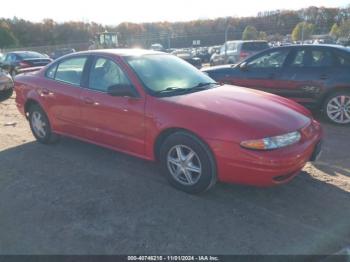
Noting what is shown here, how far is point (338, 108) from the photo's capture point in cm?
691

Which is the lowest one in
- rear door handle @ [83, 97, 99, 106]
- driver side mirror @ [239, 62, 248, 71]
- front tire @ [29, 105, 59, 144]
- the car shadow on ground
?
the car shadow on ground

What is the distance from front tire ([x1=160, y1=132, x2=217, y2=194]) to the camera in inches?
150

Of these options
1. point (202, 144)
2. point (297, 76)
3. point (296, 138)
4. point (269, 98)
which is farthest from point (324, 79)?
point (202, 144)

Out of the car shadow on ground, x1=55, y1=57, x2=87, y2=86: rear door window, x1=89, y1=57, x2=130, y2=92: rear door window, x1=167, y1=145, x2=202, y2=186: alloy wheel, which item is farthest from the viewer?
x1=55, y1=57, x2=87, y2=86: rear door window

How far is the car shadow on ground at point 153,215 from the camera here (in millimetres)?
3176

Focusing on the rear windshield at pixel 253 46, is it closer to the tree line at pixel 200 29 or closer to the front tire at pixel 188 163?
the front tire at pixel 188 163

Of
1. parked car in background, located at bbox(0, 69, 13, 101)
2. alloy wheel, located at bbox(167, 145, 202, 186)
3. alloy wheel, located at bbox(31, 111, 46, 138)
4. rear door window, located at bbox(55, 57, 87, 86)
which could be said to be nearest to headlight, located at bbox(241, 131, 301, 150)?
alloy wheel, located at bbox(167, 145, 202, 186)

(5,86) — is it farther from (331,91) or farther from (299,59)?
(331,91)

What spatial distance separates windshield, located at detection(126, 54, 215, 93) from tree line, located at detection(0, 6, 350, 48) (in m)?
40.4

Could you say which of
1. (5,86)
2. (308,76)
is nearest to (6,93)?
(5,86)

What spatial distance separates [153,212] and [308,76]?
4856mm

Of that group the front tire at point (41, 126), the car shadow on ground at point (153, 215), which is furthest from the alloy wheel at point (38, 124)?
the car shadow on ground at point (153, 215)

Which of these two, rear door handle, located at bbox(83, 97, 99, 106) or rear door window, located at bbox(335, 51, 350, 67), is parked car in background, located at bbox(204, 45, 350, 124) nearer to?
rear door window, located at bbox(335, 51, 350, 67)

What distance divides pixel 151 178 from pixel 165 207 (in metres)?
0.79
